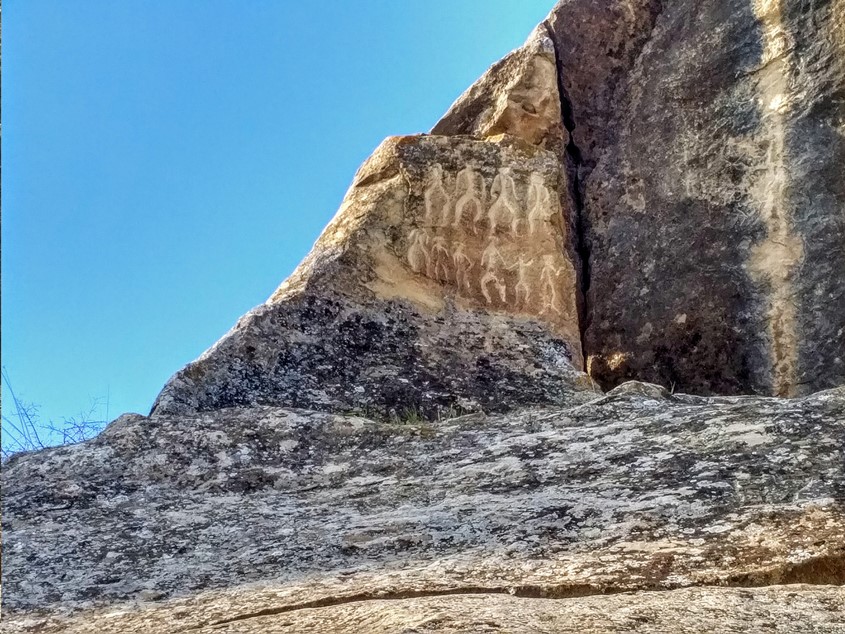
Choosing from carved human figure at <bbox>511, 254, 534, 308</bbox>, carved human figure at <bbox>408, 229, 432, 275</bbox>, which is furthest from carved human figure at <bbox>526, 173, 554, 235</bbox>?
carved human figure at <bbox>408, 229, 432, 275</bbox>

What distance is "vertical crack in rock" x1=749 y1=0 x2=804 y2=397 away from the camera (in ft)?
17.0

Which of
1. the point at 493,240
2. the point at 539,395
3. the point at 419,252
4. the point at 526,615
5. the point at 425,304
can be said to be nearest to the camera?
the point at 526,615

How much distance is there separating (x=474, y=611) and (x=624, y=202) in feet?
14.8

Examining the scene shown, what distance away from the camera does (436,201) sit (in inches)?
225

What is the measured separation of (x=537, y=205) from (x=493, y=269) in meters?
0.50

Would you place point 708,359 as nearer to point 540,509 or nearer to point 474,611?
point 540,509

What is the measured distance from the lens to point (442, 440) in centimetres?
339

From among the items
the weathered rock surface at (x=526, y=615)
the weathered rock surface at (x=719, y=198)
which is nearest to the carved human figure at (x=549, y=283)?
the weathered rock surface at (x=719, y=198)

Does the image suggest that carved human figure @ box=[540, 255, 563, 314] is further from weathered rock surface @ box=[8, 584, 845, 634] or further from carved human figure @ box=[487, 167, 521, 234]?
weathered rock surface @ box=[8, 584, 845, 634]

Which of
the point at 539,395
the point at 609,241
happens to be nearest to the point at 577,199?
the point at 609,241

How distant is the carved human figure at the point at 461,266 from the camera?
5.62 m

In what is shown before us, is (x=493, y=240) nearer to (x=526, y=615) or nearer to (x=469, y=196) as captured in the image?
(x=469, y=196)

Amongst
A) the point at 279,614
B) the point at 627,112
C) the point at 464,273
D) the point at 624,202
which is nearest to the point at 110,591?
the point at 279,614

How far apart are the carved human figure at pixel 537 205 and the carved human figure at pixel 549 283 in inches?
8.0
